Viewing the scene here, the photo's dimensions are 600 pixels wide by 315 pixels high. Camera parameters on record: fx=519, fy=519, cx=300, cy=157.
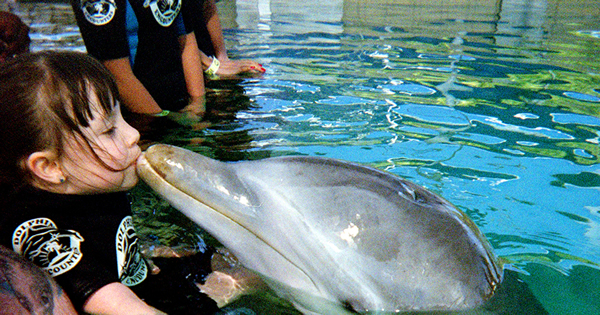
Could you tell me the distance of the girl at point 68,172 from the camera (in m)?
2.21

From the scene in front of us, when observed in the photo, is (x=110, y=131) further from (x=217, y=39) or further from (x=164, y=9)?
(x=217, y=39)

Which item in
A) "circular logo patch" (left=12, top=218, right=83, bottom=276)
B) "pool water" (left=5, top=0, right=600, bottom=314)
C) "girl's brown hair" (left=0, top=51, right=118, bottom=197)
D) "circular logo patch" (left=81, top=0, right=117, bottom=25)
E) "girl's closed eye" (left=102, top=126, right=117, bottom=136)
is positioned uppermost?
"circular logo patch" (left=81, top=0, right=117, bottom=25)

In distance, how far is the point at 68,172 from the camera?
2.40m

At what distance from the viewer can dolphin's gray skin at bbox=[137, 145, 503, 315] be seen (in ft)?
7.18

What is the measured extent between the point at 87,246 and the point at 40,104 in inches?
27.0

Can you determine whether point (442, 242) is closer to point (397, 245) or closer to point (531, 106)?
point (397, 245)

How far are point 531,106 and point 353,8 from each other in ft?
36.3

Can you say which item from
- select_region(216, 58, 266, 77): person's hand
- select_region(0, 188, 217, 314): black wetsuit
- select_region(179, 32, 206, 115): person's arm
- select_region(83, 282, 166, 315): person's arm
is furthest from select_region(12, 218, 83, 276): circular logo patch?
select_region(216, 58, 266, 77): person's hand

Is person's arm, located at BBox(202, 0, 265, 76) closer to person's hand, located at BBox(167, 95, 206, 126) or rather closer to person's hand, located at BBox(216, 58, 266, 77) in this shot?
person's hand, located at BBox(216, 58, 266, 77)

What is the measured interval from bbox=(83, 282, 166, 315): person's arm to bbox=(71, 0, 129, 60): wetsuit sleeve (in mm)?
2942

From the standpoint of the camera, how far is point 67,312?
82.8 inches

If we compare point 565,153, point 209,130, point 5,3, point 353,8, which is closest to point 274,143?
point 209,130

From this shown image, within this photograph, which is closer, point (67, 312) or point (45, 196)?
point (67, 312)

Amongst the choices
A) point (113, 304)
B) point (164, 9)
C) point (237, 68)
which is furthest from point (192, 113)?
point (113, 304)
